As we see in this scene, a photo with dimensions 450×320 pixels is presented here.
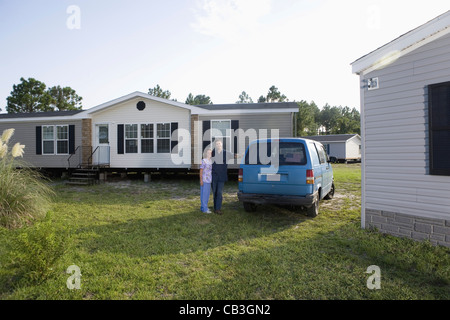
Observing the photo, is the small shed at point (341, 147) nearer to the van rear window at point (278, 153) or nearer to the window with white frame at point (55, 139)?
the window with white frame at point (55, 139)

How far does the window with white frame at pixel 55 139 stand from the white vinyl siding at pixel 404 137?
14.7 m

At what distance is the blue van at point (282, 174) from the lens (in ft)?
19.0

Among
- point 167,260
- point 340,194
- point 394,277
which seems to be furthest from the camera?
point 340,194

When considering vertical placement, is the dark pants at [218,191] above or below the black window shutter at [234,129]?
below

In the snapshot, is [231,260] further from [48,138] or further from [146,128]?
[48,138]

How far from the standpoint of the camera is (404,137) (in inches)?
192

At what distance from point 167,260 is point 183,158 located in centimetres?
970

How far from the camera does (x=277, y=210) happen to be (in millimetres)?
7234

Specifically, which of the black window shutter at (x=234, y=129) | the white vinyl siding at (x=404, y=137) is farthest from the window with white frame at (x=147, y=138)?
the white vinyl siding at (x=404, y=137)

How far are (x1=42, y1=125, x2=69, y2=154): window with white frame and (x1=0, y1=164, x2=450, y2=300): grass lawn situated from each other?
9463 mm

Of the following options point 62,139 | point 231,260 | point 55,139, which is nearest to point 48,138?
point 55,139

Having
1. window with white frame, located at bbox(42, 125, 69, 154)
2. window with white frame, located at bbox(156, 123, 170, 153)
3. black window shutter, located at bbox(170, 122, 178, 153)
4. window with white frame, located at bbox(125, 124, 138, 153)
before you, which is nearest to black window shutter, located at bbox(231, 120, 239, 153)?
black window shutter, located at bbox(170, 122, 178, 153)
